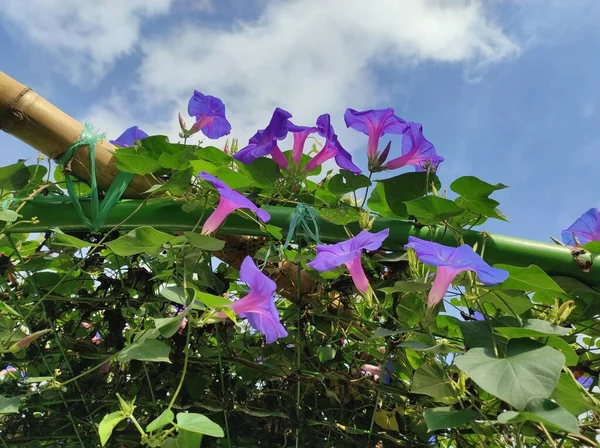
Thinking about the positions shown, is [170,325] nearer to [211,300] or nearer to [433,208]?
[211,300]

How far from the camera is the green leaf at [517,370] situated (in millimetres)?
709

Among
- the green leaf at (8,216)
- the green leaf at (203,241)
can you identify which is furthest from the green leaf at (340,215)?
the green leaf at (8,216)

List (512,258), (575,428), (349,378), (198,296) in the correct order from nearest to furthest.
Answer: (575,428), (198,296), (512,258), (349,378)

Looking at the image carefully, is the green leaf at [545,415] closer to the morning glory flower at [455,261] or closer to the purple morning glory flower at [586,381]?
the morning glory flower at [455,261]

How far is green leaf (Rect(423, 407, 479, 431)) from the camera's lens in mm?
837

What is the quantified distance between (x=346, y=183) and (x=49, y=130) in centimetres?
62

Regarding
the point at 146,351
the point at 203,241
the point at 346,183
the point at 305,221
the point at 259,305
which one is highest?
the point at 346,183

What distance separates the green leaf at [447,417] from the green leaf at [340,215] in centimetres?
38

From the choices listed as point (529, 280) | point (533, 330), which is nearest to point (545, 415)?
point (533, 330)

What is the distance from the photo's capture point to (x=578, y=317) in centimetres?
117

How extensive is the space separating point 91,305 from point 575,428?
0.99 m

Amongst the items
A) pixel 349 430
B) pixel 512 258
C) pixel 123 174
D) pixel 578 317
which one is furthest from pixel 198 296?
pixel 578 317

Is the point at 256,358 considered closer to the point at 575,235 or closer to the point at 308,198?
the point at 308,198

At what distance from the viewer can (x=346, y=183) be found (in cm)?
116
